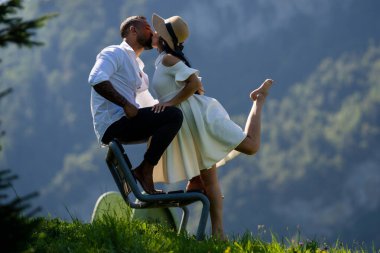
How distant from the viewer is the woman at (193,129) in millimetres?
7035

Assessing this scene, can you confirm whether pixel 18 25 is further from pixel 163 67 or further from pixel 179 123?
pixel 163 67

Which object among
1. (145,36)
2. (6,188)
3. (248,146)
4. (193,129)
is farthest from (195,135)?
(6,188)

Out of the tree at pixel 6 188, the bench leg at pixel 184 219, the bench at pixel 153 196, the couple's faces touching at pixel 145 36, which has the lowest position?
the bench leg at pixel 184 219

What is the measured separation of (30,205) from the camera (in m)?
3.68

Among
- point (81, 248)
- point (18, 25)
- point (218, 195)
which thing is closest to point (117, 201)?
point (218, 195)

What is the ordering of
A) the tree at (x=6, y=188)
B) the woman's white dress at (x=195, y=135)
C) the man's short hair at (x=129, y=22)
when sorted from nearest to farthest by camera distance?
the tree at (x=6, y=188)
the woman's white dress at (x=195, y=135)
the man's short hair at (x=129, y=22)

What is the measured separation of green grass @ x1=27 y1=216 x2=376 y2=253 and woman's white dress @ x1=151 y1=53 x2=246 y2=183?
0.52 metres

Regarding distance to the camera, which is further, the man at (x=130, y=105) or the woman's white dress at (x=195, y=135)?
the woman's white dress at (x=195, y=135)

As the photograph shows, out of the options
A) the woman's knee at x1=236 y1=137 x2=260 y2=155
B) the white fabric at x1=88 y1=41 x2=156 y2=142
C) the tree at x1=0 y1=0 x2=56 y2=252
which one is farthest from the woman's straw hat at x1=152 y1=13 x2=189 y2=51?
the tree at x1=0 y1=0 x2=56 y2=252

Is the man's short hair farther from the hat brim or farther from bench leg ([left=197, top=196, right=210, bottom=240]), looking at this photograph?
bench leg ([left=197, top=196, right=210, bottom=240])

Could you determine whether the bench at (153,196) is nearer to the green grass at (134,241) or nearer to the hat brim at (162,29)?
the green grass at (134,241)

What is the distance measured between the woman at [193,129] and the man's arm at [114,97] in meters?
0.34

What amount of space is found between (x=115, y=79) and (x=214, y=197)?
118cm

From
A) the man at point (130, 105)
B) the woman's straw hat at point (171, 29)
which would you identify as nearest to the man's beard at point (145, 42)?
the man at point (130, 105)
